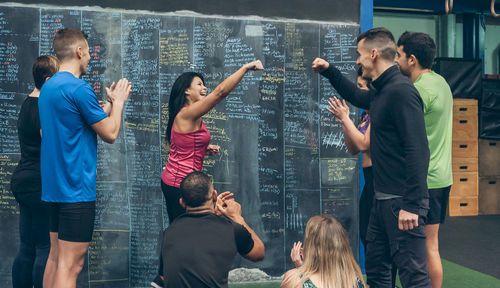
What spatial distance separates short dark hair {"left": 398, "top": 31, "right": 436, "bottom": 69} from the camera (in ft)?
9.57

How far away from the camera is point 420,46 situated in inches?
116

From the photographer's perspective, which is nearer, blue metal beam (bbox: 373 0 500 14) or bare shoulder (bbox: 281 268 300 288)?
bare shoulder (bbox: 281 268 300 288)

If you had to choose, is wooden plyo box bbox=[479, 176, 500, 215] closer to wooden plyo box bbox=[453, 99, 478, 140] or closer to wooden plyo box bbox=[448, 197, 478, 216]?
wooden plyo box bbox=[448, 197, 478, 216]

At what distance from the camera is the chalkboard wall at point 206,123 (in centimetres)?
381

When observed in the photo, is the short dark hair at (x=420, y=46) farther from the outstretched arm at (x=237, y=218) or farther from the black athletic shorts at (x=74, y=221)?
the black athletic shorts at (x=74, y=221)

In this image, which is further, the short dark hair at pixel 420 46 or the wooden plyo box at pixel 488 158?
the wooden plyo box at pixel 488 158

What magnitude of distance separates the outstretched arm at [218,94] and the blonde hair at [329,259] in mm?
1282

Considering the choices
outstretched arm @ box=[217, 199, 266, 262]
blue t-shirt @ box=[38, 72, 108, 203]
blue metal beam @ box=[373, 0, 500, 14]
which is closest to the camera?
outstretched arm @ box=[217, 199, 266, 262]

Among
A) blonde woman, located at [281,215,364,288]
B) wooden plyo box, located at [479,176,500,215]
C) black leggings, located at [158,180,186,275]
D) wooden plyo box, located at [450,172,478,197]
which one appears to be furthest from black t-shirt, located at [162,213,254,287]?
wooden plyo box, located at [479,176,500,215]

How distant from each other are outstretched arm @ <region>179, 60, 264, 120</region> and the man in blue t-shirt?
551 millimetres

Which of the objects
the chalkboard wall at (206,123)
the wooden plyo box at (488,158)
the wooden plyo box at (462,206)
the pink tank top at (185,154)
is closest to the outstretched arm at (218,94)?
the pink tank top at (185,154)

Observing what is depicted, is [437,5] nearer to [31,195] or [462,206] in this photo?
[462,206]

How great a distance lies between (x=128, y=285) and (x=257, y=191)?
124cm

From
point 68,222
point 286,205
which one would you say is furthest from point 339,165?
point 68,222
